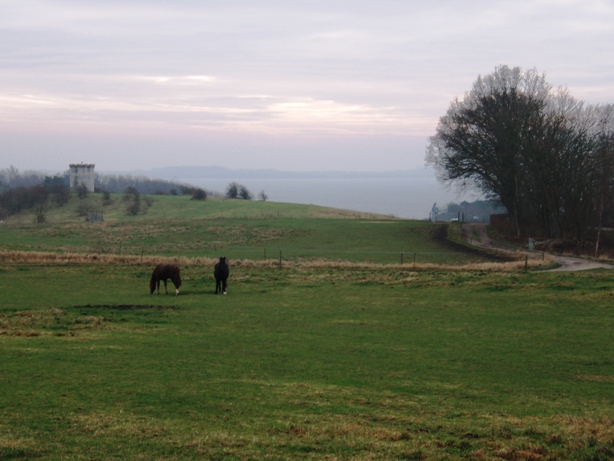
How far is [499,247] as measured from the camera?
Result: 5212cm

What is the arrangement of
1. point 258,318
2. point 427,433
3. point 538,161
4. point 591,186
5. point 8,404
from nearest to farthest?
point 427,433
point 8,404
point 258,318
point 591,186
point 538,161

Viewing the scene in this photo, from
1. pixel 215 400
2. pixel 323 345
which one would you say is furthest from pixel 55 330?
pixel 215 400

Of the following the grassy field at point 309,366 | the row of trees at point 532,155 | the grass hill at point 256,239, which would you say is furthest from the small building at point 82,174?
the grassy field at point 309,366

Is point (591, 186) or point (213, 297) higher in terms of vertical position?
point (591, 186)

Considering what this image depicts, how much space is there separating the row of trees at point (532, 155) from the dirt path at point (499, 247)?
11.1 ft

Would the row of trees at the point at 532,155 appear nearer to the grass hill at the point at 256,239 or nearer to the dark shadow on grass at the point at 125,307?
the grass hill at the point at 256,239

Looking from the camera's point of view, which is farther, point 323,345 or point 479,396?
point 323,345

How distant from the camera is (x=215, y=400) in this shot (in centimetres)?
1095

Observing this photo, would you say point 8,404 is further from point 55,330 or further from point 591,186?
point 591,186

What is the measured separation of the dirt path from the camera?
3725cm

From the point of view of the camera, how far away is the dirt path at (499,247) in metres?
37.2

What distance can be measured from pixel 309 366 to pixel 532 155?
1728 inches

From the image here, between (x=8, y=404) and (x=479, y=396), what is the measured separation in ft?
25.8

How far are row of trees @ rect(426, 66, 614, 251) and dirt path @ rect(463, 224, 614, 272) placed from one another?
337 cm
